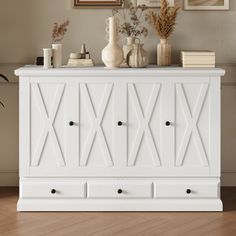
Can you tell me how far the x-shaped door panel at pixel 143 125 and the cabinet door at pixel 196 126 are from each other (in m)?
0.13

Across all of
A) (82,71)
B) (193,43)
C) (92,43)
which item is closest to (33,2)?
(92,43)

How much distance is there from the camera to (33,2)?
4.69m

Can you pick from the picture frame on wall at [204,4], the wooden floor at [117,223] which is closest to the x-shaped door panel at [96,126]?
the wooden floor at [117,223]

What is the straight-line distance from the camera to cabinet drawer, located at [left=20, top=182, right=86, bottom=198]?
4188 millimetres

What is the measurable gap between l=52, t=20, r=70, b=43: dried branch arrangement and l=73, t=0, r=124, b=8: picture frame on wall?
149 mm

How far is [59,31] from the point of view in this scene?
455cm

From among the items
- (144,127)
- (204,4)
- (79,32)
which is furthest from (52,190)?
(204,4)

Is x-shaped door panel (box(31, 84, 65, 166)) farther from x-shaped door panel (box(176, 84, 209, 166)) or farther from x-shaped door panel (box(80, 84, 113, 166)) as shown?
x-shaped door panel (box(176, 84, 209, 166))

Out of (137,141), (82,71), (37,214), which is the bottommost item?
(37,214)

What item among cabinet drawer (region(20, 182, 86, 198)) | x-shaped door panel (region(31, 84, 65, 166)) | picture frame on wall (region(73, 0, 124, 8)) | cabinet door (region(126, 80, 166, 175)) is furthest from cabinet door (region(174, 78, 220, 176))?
picture frame on wall (region(73, 0, 124, 8))

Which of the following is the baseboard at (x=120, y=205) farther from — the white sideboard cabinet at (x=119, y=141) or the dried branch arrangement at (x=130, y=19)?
the dried branch arrangement at (x=130, y=19)

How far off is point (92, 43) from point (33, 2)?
50cm

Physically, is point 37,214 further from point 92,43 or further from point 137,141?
point 92,43

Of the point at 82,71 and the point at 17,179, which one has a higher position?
the point at 82,71
